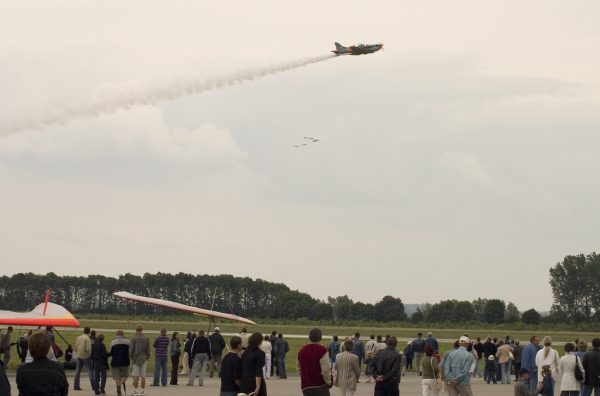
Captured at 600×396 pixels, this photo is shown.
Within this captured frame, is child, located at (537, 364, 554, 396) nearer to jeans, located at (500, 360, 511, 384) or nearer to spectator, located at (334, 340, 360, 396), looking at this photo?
spectator, located at (334, 340, 360, 396)

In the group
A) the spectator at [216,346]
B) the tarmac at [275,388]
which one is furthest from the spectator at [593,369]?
the spectator at [216,346]

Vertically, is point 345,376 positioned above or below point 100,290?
below

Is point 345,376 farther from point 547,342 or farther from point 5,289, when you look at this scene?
point 5,289

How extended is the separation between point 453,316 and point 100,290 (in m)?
53.5

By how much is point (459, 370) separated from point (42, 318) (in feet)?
81.6

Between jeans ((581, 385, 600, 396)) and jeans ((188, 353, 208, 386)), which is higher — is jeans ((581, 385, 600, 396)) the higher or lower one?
the lower one

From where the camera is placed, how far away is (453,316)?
140 meters

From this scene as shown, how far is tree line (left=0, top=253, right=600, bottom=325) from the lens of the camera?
138750 millimetres

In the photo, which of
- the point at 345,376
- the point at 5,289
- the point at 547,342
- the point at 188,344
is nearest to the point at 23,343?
the point at 188,344

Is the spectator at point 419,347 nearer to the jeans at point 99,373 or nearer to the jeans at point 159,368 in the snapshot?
the jeans at point 159,368

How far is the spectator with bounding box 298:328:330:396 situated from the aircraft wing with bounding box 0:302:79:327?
24.1m

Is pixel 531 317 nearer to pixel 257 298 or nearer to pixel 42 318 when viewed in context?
pixel 257 298

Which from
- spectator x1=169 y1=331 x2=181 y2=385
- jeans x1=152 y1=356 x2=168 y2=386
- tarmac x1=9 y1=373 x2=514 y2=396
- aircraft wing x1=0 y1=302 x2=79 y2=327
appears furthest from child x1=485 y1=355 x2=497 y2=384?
aircraft wing x1=0 y1=302 x2=79 y2=327

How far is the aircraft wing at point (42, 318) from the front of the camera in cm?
3762
